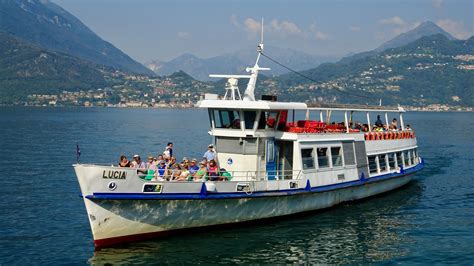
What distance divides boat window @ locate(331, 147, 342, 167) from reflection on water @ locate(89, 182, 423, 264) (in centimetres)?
246

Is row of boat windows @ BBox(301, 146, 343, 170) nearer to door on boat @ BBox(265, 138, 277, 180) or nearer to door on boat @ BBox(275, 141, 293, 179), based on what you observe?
door on boat @ BBox(275, 141, 293, 179)

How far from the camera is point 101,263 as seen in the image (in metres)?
19.0

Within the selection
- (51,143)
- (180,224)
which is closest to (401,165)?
(180,224)

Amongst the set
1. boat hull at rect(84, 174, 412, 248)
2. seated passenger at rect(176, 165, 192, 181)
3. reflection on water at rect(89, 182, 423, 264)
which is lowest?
reflection on water at rect(89, 182, 423, 264)

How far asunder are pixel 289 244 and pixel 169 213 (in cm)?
500

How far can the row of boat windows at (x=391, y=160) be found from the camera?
30047 mm

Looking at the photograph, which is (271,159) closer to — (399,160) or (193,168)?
(193,168)

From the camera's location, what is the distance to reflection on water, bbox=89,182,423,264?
64.6 ft

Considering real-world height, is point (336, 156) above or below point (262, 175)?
above

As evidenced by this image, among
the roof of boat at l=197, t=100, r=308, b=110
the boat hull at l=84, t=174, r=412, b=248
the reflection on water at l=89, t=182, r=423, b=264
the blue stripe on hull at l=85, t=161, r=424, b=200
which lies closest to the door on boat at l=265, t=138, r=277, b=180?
the blue stripe on hull at l=85, t=161, r=424, b=200

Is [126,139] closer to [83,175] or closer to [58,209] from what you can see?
[58,209]

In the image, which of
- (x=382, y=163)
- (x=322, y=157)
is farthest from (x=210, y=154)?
(x=382, y=163)

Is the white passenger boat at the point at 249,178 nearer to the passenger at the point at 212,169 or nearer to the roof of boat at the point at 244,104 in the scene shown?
the roof of boat at the point at 244,104

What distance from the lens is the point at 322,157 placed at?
25750 millimetres
